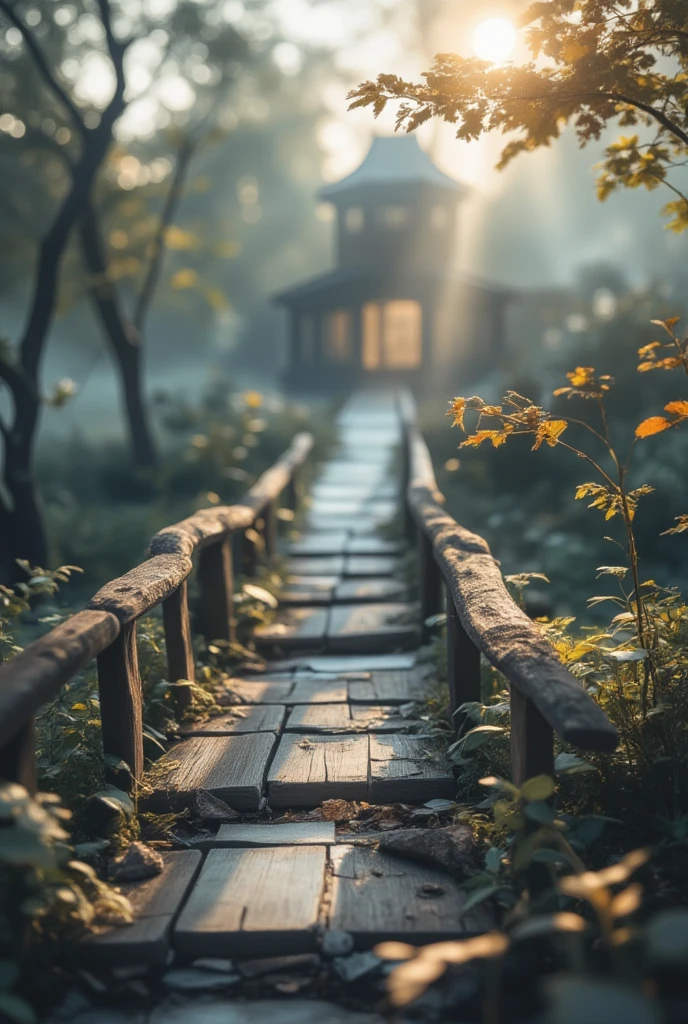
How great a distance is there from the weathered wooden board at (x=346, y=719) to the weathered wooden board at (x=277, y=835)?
3.27ft

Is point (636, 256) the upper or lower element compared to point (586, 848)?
upper

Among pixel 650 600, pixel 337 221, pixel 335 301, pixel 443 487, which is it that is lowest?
pixel 443 487

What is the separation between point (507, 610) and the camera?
13.2 ft

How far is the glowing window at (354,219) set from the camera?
1293 inches

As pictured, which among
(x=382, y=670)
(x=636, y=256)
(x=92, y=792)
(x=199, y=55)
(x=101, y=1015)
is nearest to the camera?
(x=101, y=1015)

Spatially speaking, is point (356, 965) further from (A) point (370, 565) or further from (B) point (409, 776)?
(A) point (370, 565)

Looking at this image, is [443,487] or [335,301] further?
[335,301]

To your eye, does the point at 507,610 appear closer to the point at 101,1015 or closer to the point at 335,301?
the point at 101,1015

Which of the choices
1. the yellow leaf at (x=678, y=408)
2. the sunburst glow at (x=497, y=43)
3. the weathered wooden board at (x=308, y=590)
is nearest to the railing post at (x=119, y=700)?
the yellow leaf at (x=678, y=408)

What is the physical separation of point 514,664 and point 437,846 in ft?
2.34

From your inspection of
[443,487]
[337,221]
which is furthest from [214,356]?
[443,487]

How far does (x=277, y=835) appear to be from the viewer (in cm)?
384

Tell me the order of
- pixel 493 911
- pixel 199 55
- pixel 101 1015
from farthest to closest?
pixel 199 55
pixel 493 911
pixel 101 1015

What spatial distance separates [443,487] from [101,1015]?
12.2 meters
